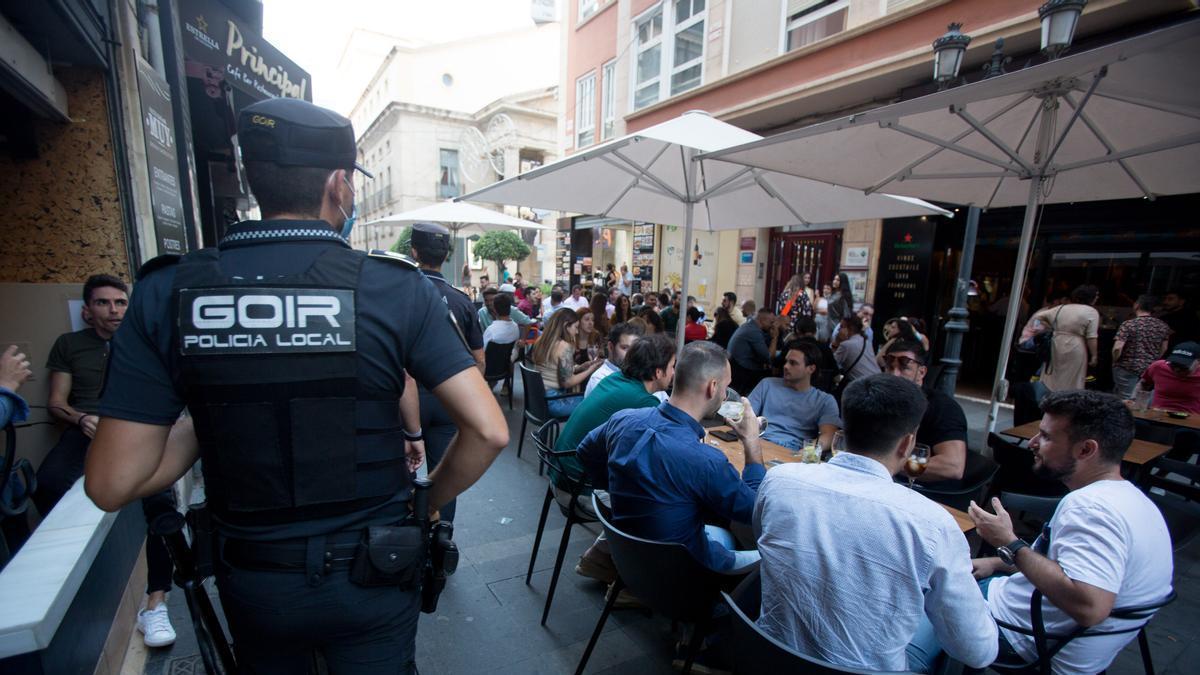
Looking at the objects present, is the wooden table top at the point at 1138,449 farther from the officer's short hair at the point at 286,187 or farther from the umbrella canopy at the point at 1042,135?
the officer's short hair at the point at 286,187

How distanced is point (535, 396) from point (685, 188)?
2583mm

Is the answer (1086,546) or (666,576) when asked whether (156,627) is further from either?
(1086,546)

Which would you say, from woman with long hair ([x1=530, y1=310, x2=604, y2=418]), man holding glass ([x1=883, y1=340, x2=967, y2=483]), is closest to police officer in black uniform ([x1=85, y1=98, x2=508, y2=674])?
man holding glass ([x1=883, y1=340, x2=967, y2=483])

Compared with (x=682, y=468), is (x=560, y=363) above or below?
below

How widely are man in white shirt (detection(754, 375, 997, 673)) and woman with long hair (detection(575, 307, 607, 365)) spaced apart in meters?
4.04

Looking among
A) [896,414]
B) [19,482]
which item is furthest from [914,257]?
[19,482]

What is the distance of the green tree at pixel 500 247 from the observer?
19.7 metres

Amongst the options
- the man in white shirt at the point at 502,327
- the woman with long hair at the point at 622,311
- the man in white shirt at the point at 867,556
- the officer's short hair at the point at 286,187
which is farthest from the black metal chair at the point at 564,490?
the woman with long hair at the point at 622,311

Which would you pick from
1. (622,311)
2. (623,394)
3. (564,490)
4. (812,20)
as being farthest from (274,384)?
(812,20)

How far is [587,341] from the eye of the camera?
595 cm

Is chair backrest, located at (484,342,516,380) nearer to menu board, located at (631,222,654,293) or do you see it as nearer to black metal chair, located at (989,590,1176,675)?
black metal chair, located at (989,590,1176,675)

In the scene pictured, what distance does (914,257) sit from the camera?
826 centimetres

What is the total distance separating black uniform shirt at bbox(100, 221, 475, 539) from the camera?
1.13m

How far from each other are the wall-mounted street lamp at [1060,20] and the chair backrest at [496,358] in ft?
18.0
